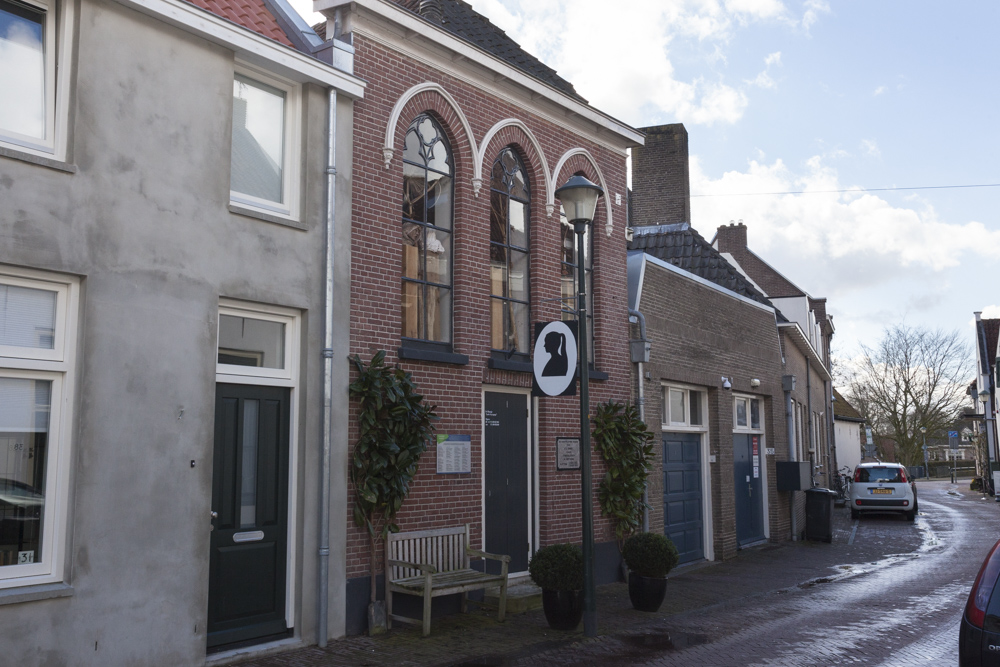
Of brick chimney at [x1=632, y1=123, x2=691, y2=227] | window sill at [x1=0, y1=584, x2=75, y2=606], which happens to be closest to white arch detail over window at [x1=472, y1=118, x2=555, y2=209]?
window sill at [x1=0, y1=584, x2=75, y2=606]

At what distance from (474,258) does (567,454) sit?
Result: 3.00 meters

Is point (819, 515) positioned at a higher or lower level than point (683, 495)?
lower

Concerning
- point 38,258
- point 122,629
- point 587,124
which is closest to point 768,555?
point 587,124

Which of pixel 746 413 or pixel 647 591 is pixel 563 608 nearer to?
pixel 647 591

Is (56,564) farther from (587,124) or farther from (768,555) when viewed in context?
(768,555)

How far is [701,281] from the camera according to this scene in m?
15.9

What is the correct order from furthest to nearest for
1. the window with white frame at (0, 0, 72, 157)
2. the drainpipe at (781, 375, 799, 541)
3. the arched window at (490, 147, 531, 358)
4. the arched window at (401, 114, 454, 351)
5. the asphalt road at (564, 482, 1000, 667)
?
the drainpipe at (781, 375, 799, 541), the arched window at (490, 147, 531, 358), the arched window at (401, 114, 454, 351), the asphalt road at (564, 482, 1000, 667), the window with white frame at (0, 0, 72, 157)

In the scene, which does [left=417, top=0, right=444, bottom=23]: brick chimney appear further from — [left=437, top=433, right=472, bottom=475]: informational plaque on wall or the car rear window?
the car rear window

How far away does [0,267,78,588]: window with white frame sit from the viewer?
648 cm

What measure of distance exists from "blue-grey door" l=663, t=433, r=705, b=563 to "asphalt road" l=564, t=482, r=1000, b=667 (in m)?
2.27

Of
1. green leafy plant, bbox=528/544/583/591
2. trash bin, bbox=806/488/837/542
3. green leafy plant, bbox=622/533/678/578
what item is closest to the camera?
green leafy plant, bbox=528/544/583/591

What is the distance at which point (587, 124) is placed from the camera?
42.4 feet

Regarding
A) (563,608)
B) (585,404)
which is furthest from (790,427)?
(585,404)

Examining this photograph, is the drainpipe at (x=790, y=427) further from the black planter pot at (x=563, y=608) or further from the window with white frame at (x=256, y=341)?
the window with white frame at (x=256, y=341)
